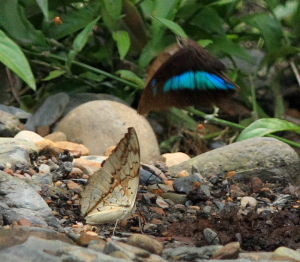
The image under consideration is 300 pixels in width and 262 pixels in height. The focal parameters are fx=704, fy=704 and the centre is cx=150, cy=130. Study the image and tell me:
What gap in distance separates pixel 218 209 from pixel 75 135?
5.06 feet

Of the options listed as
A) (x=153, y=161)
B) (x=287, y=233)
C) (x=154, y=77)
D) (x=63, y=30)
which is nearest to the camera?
(x=287, y=233)

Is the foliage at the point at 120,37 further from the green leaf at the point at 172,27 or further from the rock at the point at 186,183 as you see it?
the rock at the point at 186,183

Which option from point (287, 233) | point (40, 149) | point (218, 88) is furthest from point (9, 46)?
point (287, 233)

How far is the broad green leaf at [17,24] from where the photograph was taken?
480 centimetres

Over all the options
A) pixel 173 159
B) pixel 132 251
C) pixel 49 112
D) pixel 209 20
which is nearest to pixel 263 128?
pixel 173 159

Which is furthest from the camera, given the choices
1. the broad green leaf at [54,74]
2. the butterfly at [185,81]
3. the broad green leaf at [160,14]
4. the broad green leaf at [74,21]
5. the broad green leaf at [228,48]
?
the broad green leaf at [228,48]

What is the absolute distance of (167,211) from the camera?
11.0 feet

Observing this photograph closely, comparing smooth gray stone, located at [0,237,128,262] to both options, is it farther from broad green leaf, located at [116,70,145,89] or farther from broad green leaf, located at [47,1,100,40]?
broad green leaf, located at [47,1,100,40]

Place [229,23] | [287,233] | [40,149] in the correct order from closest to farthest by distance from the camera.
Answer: [287,233] → [40,149] → [229,23]

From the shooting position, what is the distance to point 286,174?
3969mm

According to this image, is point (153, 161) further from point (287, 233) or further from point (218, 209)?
point (287, 233)

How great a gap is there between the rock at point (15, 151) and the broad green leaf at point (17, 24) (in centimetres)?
126

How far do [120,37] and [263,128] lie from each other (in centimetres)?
125

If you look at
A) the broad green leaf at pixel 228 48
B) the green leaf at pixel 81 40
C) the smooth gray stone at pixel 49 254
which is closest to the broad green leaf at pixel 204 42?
the broad green leaf at pixel 228 48
